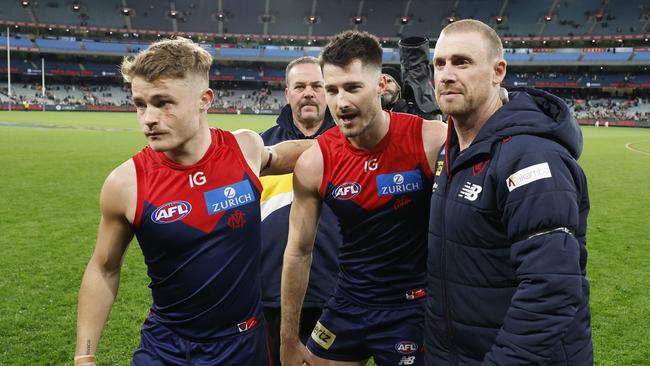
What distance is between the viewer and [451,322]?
8.73 feet

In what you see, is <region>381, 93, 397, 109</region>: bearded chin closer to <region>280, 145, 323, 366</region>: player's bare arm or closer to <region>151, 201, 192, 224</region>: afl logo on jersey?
<region>280, 145, 323, 366</region>: player's bare arm

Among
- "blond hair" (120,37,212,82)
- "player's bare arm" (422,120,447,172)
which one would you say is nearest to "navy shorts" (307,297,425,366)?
"player's bare arm" (422,120,447,172)

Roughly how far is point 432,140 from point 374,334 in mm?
1366

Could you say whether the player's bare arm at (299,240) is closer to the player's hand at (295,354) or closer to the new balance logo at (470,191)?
the player's hand at (295,354)

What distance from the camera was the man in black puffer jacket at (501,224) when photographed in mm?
2045

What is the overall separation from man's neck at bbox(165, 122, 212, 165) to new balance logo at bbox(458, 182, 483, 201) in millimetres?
1479

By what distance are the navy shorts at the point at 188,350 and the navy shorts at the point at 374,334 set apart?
0.72 m

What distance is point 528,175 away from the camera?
7.01 feet

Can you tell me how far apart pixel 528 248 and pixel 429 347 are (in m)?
1.07

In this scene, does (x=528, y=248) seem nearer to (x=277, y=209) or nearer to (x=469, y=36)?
(x=469, y=36)

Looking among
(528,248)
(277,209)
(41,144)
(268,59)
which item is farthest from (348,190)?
(268,59)

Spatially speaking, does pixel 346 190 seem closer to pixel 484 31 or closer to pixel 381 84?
pixel 381 84

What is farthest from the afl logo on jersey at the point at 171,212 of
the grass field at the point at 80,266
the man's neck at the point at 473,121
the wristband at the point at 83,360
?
the grass field at the point at 80,266

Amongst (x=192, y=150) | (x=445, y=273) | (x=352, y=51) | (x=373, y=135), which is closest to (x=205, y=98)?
(x=192, y=150)
